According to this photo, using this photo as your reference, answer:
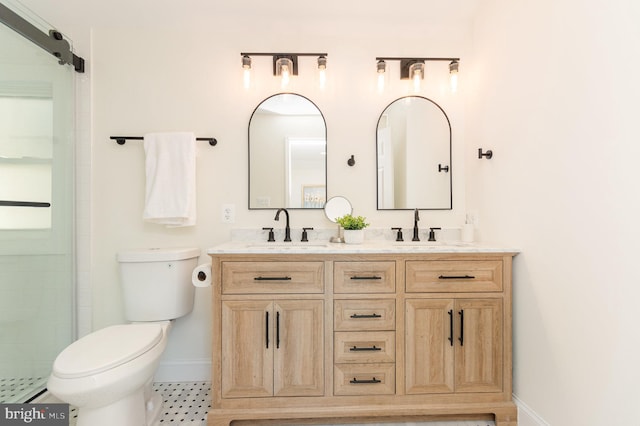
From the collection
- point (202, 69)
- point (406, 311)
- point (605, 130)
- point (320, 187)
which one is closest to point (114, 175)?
point (202, 69)

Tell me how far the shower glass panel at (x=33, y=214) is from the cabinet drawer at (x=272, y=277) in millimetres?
1133

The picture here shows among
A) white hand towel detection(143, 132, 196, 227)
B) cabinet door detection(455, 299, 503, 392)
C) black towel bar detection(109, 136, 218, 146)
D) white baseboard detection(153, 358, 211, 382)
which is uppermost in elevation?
black towel bar detection(109, 136, 218, 146)

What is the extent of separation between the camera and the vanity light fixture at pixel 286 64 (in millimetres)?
1854

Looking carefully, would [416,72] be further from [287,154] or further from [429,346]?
[429,346]

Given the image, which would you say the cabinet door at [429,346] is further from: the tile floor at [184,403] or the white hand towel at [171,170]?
the white hand towel at [171,170]

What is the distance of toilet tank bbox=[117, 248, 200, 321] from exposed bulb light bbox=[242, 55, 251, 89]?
3.72ft

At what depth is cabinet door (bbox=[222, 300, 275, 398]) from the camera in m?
1.42

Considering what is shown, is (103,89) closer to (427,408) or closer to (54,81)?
(54,81)

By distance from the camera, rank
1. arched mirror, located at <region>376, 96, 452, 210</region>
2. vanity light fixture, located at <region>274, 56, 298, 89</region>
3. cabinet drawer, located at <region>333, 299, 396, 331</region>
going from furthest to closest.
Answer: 1. arched mirror, located at <region>376, 96, 452, 210</region>
2. vanity light fixture, located at <region>274, 56, 298, 89</region>
3. cabinet drawer, located at <region>333, 299, 396, 331</region>

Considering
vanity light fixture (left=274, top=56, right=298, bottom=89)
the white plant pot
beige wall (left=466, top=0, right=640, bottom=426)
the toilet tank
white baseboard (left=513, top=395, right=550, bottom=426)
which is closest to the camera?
beige wall (left=466, top=0, right=640, bottom=426)

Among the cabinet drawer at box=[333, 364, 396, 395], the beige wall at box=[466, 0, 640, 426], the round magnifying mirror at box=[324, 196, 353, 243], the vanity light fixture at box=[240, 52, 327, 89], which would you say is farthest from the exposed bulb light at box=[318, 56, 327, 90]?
the cabinet drawer at box=[333, 364, 396, 395]

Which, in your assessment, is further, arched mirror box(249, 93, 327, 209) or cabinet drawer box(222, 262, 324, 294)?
arched mirror box(249, 93, 327, 209)

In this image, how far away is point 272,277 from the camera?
1.45 meters

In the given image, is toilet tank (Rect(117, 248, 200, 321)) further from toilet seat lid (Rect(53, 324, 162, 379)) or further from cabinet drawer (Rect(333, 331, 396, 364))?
cabinet drawer (Rect(333, 331, 396, 364))
